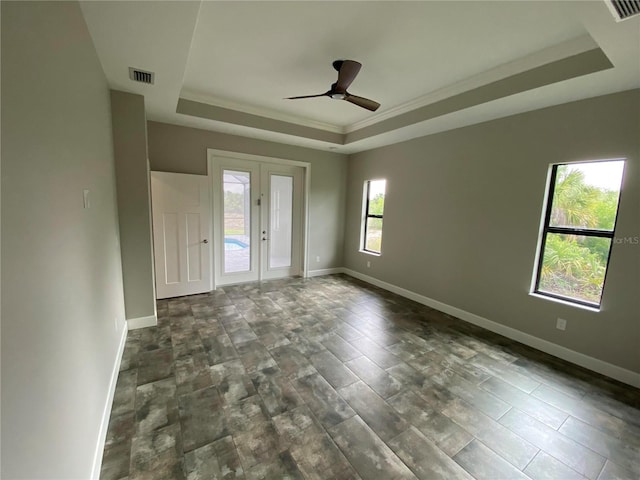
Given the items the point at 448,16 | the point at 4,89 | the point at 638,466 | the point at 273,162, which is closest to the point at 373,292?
the point at 273,162

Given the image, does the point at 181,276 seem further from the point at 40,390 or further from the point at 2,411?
the point at 2,411

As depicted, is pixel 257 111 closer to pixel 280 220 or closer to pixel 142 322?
pixel 280 220

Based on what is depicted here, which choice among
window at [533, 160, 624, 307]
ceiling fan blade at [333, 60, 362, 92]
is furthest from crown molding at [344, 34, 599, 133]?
ceiling fan blade at [333, 60, 362, 92]

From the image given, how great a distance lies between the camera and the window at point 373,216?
5148 millimetres

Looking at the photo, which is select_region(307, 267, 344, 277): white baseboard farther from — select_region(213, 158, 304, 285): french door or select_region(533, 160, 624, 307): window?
select_region(533, 160, 624, 307): window

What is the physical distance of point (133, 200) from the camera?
9.78ft

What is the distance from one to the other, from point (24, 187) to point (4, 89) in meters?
0.29

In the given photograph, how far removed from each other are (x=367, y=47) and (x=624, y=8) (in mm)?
1612

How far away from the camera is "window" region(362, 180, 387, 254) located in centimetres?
515

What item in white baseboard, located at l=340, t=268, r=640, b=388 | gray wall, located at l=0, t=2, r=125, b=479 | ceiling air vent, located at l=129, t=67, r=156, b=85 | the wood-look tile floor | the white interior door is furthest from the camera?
the white interior door

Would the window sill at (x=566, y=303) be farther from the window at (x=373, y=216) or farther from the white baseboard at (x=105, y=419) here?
the white baseboard at (x=105, y=419)

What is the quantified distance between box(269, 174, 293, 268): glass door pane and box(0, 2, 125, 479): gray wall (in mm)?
3319

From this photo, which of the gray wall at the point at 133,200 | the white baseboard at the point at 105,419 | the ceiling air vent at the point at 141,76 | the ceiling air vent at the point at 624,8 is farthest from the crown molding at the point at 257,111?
the ceiling air vent at the point at 624,8

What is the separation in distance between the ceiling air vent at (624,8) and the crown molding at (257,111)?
349cm
